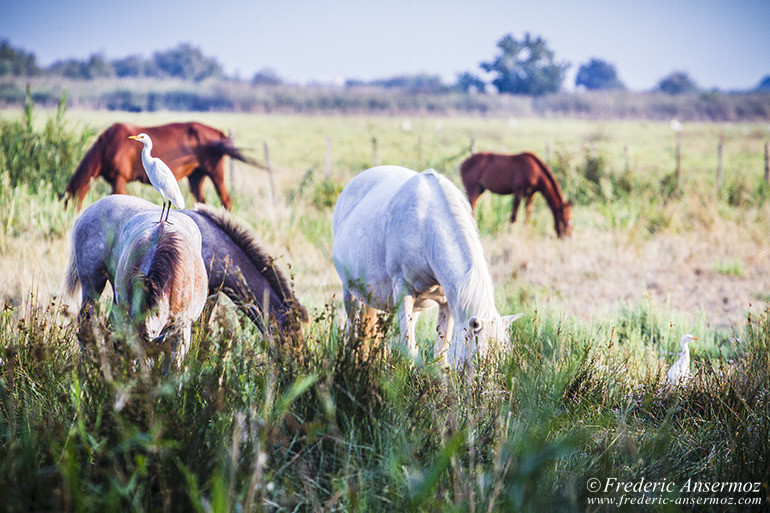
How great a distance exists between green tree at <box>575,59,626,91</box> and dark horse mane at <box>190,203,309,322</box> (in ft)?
321

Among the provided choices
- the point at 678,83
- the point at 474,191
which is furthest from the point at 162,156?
the point at 678,83

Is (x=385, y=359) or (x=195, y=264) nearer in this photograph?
(x=385, y=359)

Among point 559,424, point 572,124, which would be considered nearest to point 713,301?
point 559,424

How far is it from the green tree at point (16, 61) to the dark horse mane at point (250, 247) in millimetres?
62472

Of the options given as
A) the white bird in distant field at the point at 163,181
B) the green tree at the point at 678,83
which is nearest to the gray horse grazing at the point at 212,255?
the white bird in distant field at the point at 163,181

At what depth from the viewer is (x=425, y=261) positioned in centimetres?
353

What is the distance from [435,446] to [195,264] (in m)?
1.75

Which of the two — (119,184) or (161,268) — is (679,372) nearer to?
(161,268)

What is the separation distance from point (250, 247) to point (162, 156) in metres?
5.01

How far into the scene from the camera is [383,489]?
2.18 m

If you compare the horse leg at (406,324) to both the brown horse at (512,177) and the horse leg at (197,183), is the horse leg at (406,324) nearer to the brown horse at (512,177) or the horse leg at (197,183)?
the horse leg at (197,183)

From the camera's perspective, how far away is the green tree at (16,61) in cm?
5534

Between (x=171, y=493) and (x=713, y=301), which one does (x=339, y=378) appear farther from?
(x=713, y=301)

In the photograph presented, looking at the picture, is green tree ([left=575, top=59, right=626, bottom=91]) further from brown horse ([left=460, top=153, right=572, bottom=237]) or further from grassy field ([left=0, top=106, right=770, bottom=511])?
grassy field ([left=0, top=106, right=770, bottom=511])
